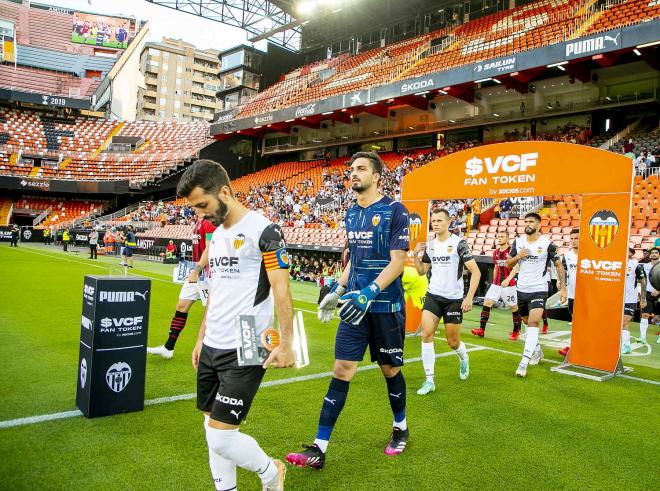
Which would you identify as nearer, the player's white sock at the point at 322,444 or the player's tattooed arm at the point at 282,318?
the player's tattooed arm at the point at 282,318

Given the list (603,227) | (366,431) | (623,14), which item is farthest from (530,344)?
(623,14)

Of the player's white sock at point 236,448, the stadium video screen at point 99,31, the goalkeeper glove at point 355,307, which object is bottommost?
the player's white sock at point 236,448

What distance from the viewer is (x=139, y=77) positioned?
8512 centimetres

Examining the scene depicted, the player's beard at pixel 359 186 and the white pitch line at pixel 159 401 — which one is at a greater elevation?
the player's beard at pixel 359 186

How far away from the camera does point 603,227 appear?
7.22 metres

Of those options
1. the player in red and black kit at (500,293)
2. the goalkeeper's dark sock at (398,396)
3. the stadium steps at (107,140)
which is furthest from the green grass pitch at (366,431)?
the stadium steps at (107,140)

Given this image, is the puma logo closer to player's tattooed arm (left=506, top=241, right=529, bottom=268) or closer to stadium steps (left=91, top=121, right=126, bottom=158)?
player's tattooed arm (left=506, top=241, right=529, bottom=268)

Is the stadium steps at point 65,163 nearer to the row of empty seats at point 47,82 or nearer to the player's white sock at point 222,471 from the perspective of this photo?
the row of empty seats at point 47,82

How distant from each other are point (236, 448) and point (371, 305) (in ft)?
5.53

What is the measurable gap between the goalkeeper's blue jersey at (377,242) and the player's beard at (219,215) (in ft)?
5.06

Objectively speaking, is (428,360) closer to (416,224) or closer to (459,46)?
(416,224)

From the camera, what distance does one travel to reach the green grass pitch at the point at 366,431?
11.3 ft

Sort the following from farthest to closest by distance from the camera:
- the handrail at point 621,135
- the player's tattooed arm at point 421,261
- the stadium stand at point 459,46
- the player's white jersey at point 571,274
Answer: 1. the stadium stand at point 459,46
2. the handrail at point 621,135
3. the player's white jersey at point 571,274
4. the player's tattooed arm at point 421,261

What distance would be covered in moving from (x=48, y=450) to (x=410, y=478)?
9.00 feet
